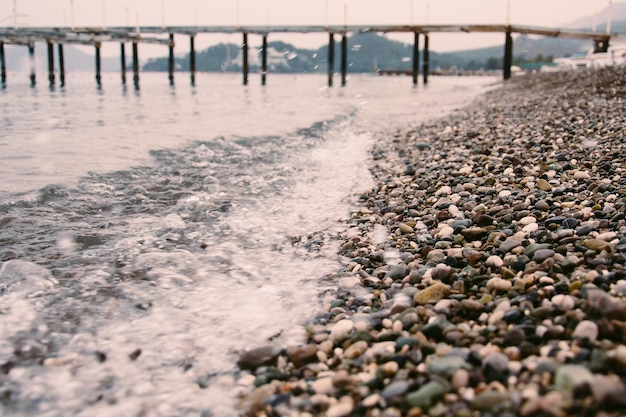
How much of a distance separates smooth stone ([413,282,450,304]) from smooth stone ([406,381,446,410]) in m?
1.07

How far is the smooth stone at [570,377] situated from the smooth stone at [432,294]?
3.77 feet

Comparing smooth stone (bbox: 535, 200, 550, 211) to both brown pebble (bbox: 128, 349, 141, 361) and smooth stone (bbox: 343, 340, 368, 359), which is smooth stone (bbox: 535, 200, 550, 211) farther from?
brown pebble (bbox: 128, 349, 141, 361)

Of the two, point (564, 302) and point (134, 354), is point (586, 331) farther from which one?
point (134, 354)

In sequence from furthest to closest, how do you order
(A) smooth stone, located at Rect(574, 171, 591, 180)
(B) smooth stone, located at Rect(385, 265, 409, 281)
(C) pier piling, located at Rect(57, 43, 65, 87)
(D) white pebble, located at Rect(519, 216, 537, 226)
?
(C) pier piling, located at Rect(57, 43, 65, 87) → (A) smooth stone, located at Rect(574, 171, 591, 180) → (D) white pebble, located at Rect(519, 216, 537, 226) → (B) smooth stone, located at Rect(385, 265, 409, 281)

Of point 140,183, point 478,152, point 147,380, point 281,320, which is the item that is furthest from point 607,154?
point 140,183

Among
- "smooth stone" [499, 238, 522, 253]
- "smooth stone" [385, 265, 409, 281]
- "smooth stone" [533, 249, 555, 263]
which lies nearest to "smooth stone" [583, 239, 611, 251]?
"smooth stone" [533, 249, 555, 263]

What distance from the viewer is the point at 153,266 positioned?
452 cm

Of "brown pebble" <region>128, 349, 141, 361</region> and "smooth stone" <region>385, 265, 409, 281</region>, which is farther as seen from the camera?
"smooth stone" <region>385, 265, 409, 281</region>

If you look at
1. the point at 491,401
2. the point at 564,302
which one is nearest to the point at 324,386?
the point at 491,401

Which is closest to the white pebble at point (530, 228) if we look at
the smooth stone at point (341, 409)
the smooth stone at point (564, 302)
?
the smooth stone at point (564, 302)

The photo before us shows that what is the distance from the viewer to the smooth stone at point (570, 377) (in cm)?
202

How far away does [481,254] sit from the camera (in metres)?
3.83

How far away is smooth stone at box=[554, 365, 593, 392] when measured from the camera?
6.61 ft

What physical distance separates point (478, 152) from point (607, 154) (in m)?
1.95
